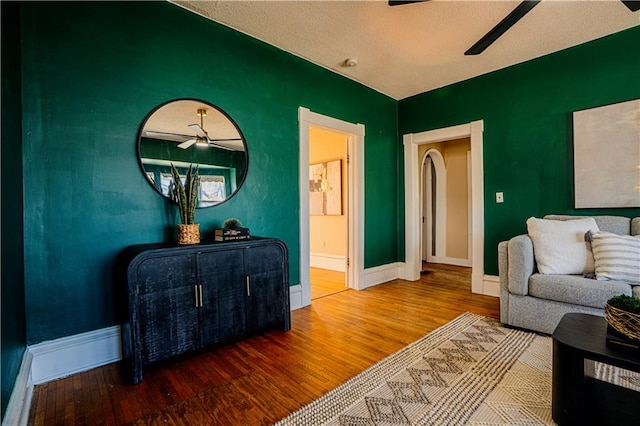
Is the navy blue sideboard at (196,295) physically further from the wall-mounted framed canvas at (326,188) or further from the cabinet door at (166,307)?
the wall-mounted framed canvas at (326,188)

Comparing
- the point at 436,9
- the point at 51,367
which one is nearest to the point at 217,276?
the point at 51,367

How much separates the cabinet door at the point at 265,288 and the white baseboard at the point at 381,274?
157 centimetres

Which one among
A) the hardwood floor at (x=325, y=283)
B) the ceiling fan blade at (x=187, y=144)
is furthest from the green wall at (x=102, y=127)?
the hardwood floor at (x=325, y=283)

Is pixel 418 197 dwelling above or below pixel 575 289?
above

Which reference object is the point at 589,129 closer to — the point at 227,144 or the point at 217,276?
the point at 227,144

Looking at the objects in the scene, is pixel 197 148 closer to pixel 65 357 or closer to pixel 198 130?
pixel 198 130

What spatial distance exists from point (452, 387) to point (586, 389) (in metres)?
0.59

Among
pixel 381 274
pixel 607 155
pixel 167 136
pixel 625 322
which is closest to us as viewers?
pixel 625 322

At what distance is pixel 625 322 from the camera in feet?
4.03

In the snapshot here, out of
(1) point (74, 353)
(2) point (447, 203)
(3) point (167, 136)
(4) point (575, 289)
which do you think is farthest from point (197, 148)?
(2) point (447, 203)

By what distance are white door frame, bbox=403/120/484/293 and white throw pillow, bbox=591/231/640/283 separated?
4.44 feet

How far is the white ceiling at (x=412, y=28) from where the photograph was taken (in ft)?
7.59

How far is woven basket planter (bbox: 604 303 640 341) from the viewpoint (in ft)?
3.91

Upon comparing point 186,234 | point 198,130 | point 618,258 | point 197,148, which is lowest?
point 618,258
